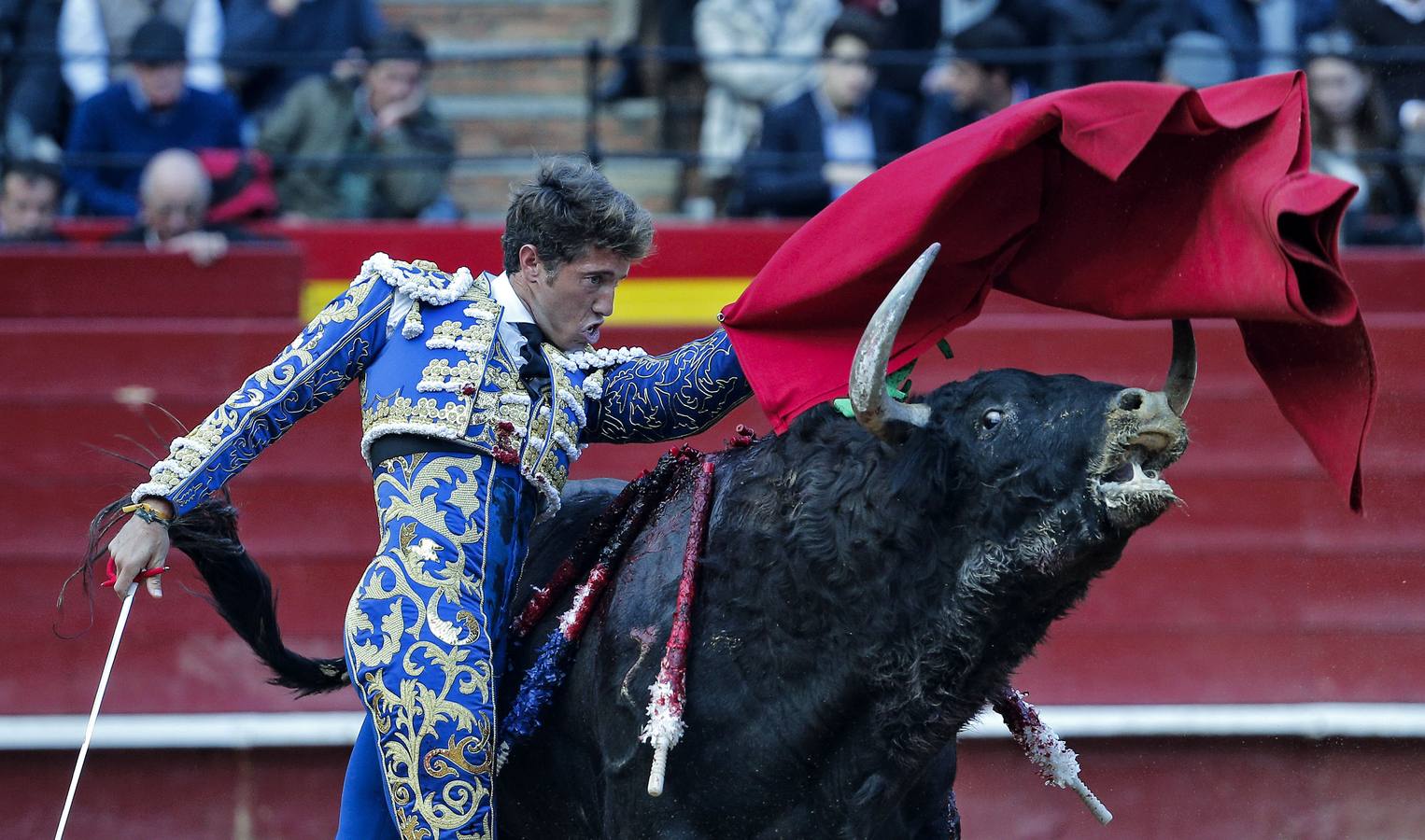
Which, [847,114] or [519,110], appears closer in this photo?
[847,114]

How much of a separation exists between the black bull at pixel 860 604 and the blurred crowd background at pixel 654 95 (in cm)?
283

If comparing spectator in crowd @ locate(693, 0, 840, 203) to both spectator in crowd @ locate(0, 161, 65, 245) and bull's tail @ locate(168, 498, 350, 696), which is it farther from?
bull's tail @ locate(168, 498, 350, 696)

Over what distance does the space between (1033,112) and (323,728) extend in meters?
3.14

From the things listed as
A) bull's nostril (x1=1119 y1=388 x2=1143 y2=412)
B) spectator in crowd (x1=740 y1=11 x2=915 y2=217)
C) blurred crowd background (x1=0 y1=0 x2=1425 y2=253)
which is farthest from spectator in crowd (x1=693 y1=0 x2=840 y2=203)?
bull's nostril (x1=1119 y1=388 x2=1143 y2=412)

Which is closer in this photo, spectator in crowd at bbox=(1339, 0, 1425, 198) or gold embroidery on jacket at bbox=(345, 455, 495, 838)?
gold embroidery on jacket at bbox=(345, 455, 495, 838)

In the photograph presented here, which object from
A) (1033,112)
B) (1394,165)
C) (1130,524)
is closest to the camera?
(1130,524)

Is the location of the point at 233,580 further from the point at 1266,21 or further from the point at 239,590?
the point at 1266,21

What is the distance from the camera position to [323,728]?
5105mm

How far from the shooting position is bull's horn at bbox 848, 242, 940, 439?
8.40 feet

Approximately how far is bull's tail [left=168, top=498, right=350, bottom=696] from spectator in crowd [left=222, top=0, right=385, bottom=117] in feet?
12.0

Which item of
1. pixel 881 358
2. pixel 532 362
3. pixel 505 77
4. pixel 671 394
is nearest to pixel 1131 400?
pixel 881 358

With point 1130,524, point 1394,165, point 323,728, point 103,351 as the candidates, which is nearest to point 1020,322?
point 1394,165

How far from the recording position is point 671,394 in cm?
311

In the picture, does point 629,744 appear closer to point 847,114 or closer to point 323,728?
point 323,728
